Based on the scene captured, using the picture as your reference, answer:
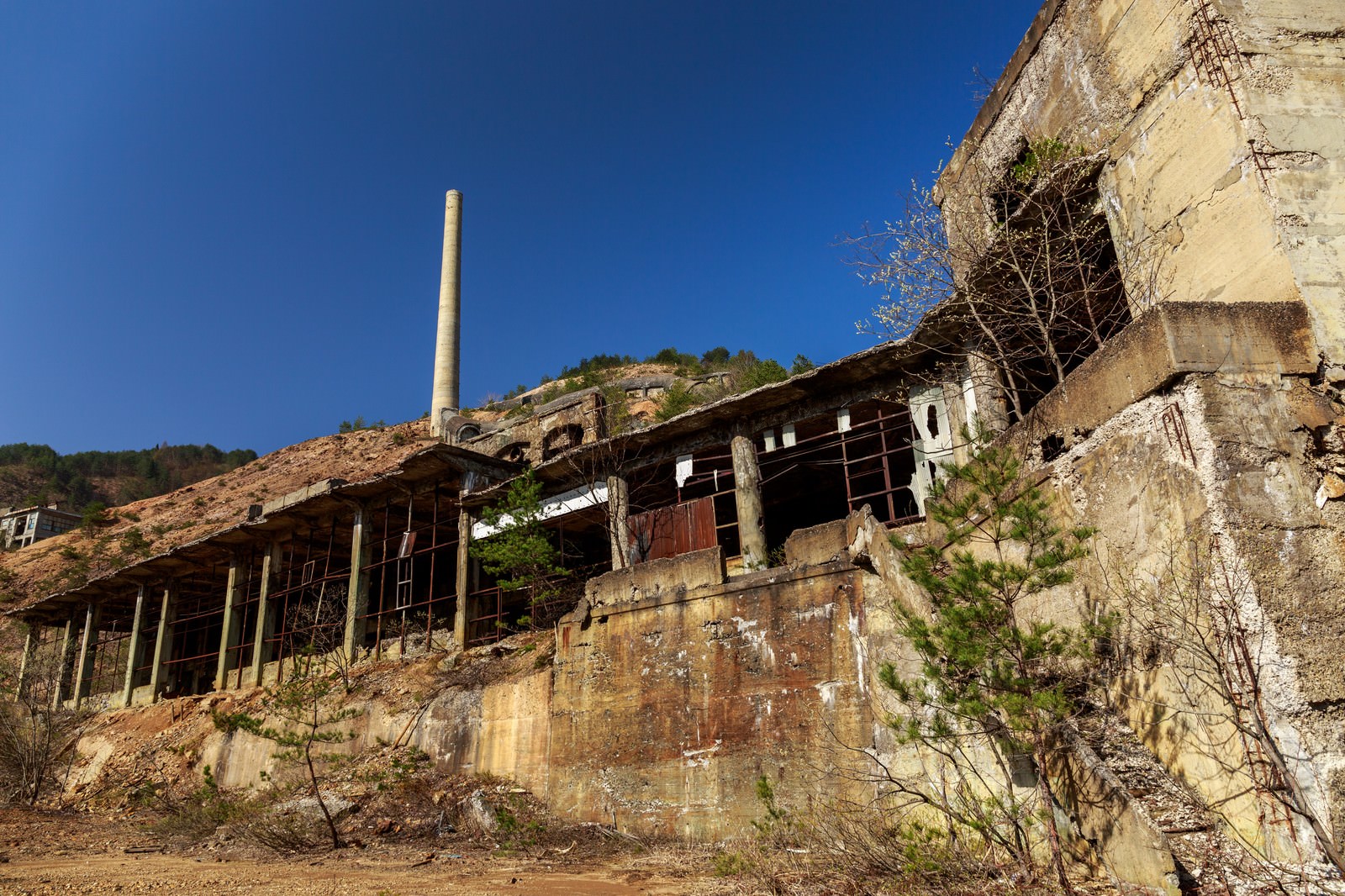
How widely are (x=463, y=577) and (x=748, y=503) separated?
Result: 7244 mm

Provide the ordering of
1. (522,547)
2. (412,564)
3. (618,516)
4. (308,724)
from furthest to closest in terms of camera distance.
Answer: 1. (412,564)
2. (618,516)
3. (522,547)
4. (308,724)

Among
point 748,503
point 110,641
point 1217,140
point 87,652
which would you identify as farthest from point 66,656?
point 1217,140

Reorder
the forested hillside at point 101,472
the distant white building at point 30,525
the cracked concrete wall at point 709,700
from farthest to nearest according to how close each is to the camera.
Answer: the forested hillside at point 101,472 → the distant white building at point 30,525 → the cracked concrete wall at point 709,700

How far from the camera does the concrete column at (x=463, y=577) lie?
19.7m

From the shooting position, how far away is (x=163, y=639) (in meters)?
26.8

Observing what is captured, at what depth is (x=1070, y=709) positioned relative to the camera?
6.50m

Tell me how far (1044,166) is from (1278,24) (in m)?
3.03

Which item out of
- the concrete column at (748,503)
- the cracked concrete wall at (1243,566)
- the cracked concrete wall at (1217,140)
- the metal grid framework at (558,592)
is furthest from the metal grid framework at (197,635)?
the cracked concrete wall at (1243,566)

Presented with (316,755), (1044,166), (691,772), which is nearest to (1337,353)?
(1044,166)

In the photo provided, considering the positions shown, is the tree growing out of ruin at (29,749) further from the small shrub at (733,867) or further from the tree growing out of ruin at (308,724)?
the small shrub at (733,867)

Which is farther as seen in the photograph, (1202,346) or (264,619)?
(264,619)

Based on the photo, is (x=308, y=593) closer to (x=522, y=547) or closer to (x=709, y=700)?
(x=522, y=547)

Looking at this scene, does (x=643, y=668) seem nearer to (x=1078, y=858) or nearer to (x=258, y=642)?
(x=1078, y=858)

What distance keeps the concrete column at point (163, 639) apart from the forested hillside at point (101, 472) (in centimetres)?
4488
